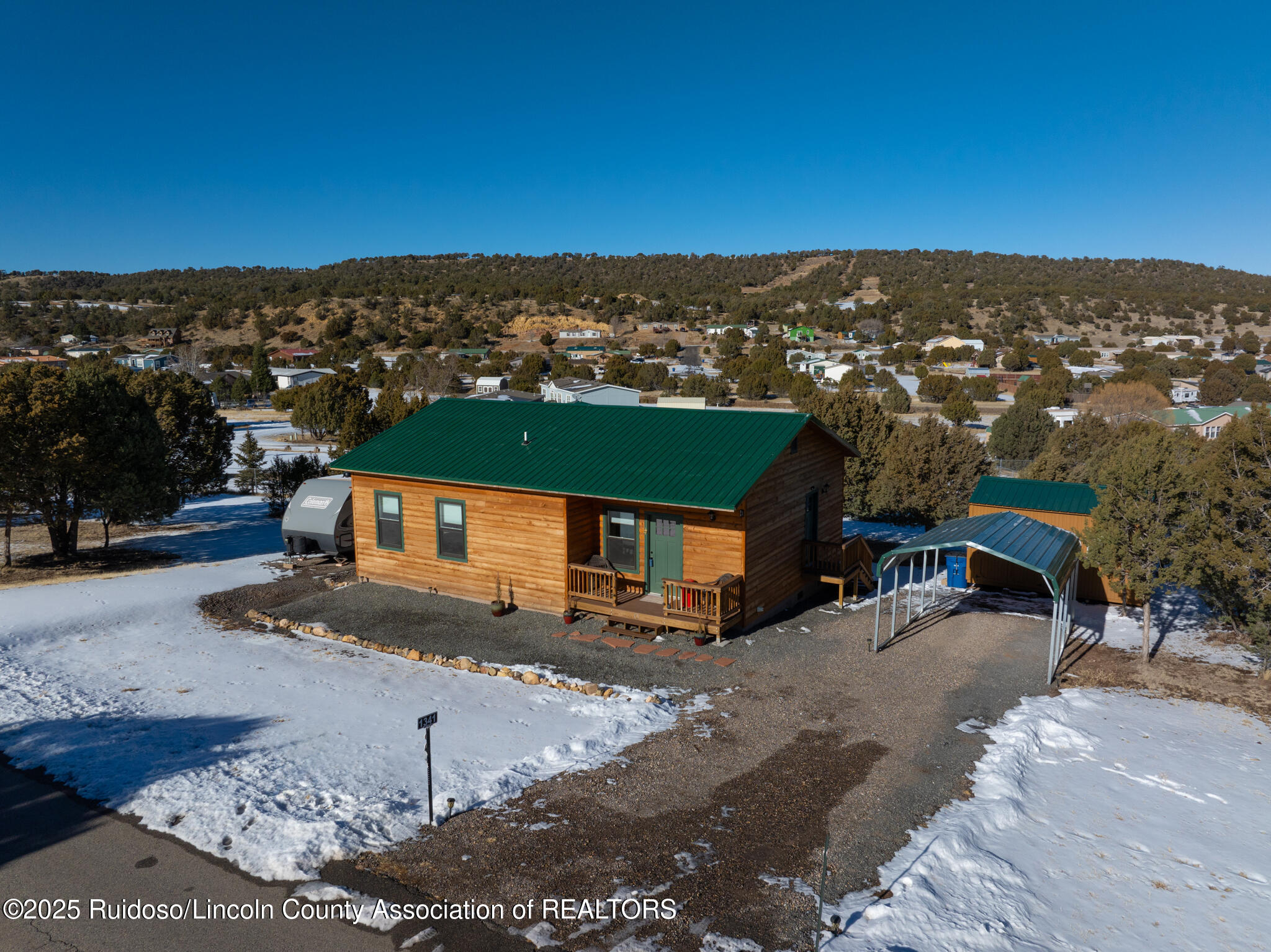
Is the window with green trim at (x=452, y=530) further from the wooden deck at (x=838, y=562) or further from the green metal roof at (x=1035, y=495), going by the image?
the green metal roof at (x=1035, y=495)

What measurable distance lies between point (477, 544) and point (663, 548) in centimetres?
392

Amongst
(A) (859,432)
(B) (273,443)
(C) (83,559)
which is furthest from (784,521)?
(B) (273,443)

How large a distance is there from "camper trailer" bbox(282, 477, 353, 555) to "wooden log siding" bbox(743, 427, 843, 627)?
32.2ft

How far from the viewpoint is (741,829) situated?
7801 mm

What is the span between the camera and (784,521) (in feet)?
51.0

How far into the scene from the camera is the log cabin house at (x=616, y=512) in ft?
46.2

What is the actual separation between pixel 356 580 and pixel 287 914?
11.8 metres

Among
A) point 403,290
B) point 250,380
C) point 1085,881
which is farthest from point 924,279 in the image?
point 1085,881

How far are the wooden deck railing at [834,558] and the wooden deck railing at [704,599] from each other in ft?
10.5

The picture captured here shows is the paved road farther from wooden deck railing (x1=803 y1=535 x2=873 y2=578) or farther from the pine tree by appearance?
the pine tree

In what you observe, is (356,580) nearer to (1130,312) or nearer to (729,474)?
(729,474)

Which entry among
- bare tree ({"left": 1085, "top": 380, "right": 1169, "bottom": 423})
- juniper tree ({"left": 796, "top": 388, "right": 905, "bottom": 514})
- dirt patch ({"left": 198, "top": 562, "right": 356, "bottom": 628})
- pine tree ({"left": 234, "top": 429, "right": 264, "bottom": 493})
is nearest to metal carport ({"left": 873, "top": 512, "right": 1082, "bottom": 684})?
dirt patch ({"left": 198, "top": 562, "right": 356, "bottom": 628})

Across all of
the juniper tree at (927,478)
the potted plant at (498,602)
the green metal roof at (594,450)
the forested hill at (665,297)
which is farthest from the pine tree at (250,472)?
the forested hill at (665,297)

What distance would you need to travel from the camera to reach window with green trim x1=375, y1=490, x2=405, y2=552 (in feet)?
55.7
